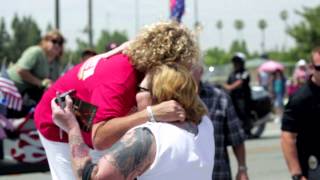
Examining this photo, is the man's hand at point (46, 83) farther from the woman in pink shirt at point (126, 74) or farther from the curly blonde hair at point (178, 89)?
the curly blonde hair at point (178, 89)

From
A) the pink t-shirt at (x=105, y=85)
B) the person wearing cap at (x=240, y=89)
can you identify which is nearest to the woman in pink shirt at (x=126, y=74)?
the pink t-shirt at (x=105, y=85)

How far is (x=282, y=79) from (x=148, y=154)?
22080 millimetres

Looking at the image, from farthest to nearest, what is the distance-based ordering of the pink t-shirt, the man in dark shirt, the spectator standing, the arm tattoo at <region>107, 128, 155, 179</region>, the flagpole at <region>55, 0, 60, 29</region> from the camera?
the spectator standing < the flagpole at <region>55, 0, 60, 29</region> < the man in dark shirt < the pink t-shirt < the arm tattoo at <region>107, 128, 155, 179</region>

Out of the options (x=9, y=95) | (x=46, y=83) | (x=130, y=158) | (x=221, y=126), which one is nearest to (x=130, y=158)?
(x=130, y=158)

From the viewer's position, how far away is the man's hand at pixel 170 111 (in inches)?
133

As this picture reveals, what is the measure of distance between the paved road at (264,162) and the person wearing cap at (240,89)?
A: 1.85 feet

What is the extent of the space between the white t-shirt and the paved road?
22.8 ft

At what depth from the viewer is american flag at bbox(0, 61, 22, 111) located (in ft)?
33.4

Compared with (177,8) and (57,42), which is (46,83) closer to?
(57,42)

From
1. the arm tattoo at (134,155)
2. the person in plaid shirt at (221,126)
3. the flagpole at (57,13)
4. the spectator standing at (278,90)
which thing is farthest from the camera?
the spectator standing at (278,90)

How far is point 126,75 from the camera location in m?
3.96

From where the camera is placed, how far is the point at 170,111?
3398 millimetres

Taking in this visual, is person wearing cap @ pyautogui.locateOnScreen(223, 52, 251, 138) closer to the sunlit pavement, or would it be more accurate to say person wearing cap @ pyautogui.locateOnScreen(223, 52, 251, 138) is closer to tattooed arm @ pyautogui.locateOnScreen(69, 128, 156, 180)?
the sunlit pavement

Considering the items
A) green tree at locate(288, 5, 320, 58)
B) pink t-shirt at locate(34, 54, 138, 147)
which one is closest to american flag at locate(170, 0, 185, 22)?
pink t-shirt at locate(34, 54, 138, 147)
